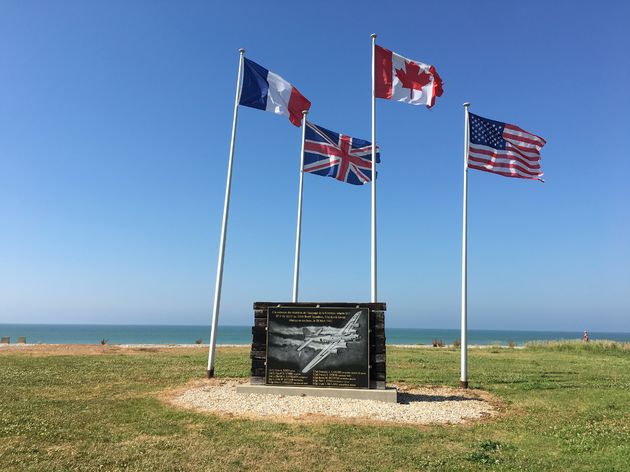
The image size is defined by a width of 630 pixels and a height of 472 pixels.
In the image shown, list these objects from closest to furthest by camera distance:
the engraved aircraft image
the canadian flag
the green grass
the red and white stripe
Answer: the green grass → the engraved aircraft image → the red and white stripe → the canadian flag

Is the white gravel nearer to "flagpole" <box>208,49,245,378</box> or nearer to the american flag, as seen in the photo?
"flagpole" <box>208,49,245,378</box>

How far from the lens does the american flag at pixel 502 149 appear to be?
14.5 meters

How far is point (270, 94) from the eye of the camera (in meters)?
15.9

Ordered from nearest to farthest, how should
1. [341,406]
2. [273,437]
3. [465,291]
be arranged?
1. [273,437]
2. [341,406]
3. [465,291]

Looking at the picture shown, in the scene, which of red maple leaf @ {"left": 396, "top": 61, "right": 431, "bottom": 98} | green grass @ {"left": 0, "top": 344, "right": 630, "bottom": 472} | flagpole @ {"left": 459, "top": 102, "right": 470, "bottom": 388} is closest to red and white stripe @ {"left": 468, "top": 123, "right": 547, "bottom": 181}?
flagpole @ {"left": 459, "top": 102, "right": 470, "bottom": 388}

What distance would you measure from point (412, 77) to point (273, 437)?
12.5m

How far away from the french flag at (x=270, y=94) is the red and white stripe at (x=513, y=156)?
6.33m

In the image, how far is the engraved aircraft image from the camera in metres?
11.8

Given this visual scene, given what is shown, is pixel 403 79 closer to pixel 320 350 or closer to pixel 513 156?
pixel 513 156

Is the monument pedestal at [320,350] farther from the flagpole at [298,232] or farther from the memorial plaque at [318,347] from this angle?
the flagpole at [298,232]

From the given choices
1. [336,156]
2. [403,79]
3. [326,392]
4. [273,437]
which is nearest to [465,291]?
[326,392]

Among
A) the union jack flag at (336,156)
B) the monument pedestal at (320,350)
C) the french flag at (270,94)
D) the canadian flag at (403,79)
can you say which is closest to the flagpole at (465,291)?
the canadian flag at (403,79)

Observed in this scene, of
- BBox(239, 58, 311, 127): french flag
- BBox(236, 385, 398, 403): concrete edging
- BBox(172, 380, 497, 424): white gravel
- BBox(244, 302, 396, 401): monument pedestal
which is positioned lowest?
BBox(172, 380, 497, 424): white gravel

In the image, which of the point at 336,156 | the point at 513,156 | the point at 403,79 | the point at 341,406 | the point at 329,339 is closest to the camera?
the point at 341,406
